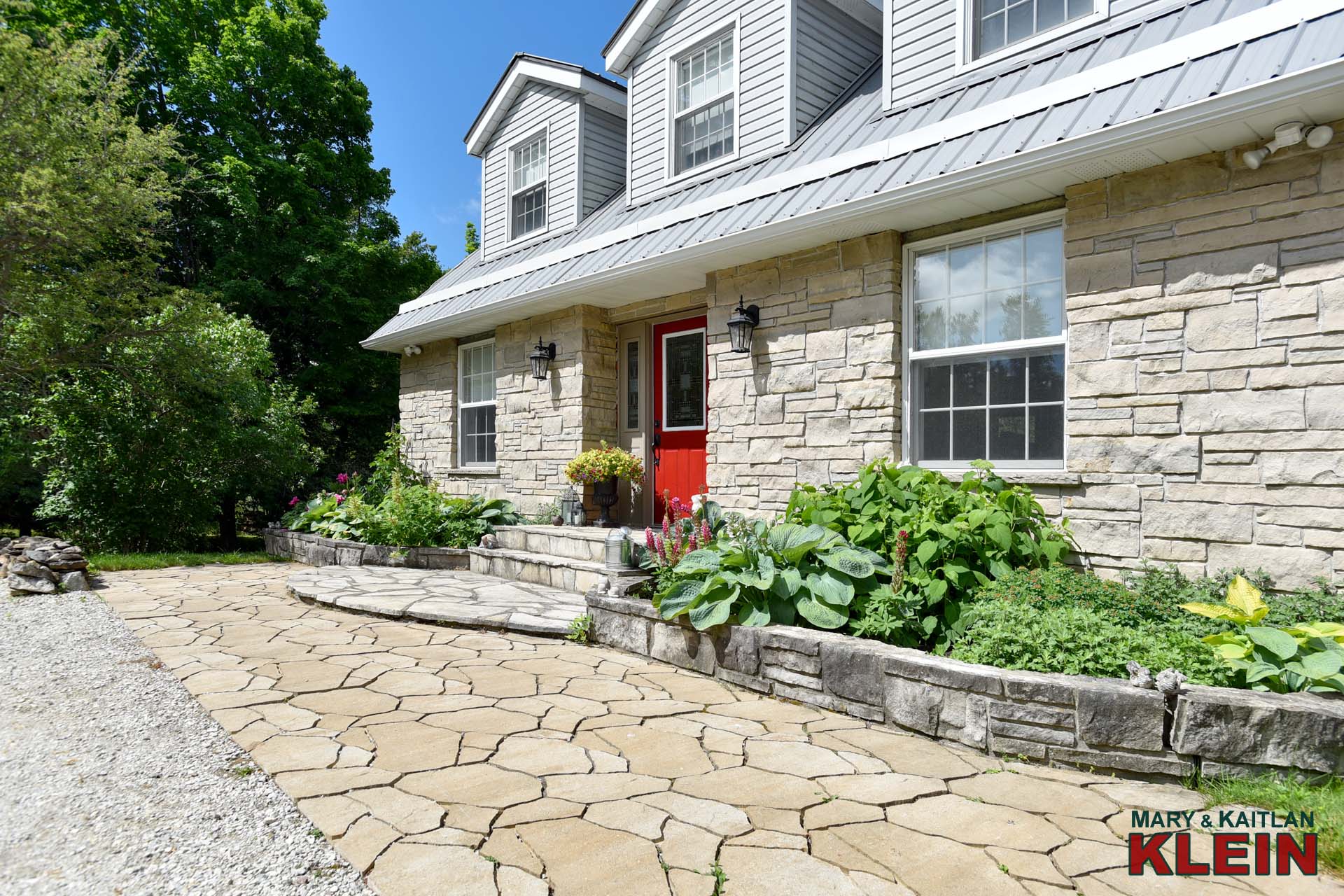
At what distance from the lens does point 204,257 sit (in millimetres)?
15117

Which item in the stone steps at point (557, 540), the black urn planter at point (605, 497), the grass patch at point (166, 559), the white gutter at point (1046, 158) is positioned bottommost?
the grass patch at point (166, 559)

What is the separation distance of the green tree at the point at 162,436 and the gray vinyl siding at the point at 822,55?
7419 millimetres

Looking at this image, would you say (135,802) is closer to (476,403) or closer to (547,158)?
(476,403)

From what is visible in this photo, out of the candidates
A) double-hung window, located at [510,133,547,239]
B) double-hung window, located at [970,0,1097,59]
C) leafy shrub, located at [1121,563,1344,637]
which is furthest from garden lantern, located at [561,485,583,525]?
double-hung window, located at [970,0,1097,59]

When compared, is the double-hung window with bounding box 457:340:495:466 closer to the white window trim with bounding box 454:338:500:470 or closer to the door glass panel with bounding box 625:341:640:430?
the white window trim with bounding box 454:338:500:470

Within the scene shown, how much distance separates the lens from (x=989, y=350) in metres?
4.79

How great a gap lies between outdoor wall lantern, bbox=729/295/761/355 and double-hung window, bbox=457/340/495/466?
405cm

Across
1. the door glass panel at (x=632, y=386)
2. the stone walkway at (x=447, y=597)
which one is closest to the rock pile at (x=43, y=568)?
the stone walkway at (x=447, y=597)

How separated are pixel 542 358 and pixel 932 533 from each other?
5.10m

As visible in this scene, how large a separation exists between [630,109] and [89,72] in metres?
6.37

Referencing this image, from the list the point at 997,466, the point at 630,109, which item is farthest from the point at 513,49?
the point at 997,466

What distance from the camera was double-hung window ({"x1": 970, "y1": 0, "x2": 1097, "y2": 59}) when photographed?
16.7 feet

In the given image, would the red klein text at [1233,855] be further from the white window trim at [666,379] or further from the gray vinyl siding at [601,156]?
the gray vinyl siding at [601,156]

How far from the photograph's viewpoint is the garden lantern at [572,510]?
7.38 metres
